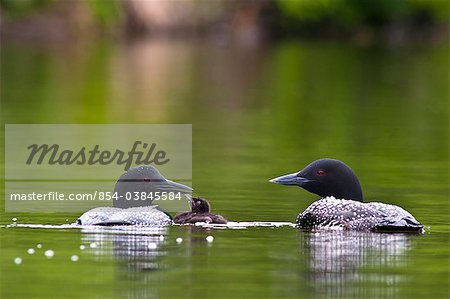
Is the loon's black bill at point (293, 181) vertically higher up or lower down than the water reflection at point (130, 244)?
higher up

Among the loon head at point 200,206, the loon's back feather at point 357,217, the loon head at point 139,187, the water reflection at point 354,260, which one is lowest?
the water reflection at point 354,260

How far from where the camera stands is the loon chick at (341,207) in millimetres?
11078

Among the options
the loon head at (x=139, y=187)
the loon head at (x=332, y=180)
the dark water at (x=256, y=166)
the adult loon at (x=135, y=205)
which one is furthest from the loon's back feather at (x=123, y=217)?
the loon head at (x=332, y=180)

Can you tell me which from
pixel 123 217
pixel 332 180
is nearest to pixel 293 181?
pixel 332 180

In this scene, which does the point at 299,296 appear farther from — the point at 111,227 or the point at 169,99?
the point at 169,99

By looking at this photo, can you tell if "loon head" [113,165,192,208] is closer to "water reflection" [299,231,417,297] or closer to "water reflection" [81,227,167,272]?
"water reflection" [81,227,167,272]

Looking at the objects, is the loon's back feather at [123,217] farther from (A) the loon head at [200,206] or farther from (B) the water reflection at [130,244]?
(A) the loon head at [200,206]

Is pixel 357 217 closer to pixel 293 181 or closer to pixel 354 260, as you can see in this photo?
pixel 293 181

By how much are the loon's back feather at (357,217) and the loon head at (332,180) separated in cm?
32

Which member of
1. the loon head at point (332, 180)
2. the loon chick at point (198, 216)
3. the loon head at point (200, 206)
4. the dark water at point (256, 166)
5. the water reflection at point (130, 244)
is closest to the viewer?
the dark water at point (256, 166)

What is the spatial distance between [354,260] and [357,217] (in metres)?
1.34

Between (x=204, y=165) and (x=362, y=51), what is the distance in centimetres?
3675

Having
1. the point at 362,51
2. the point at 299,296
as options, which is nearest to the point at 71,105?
the point at 299,296

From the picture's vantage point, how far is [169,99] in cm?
2828
